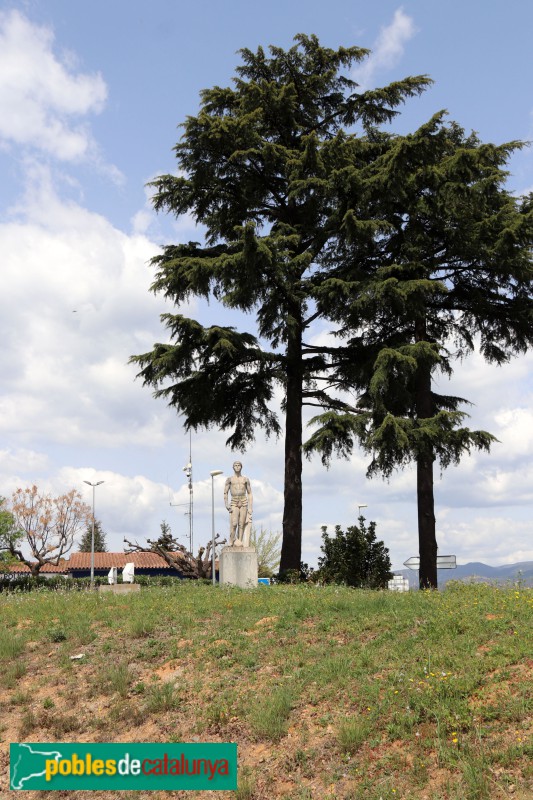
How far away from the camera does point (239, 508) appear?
19.1 meters

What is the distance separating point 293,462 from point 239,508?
13.3ft

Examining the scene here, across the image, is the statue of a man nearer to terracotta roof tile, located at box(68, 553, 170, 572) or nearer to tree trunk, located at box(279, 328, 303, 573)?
tree trunk, located at box(279, 328, 303, 573)

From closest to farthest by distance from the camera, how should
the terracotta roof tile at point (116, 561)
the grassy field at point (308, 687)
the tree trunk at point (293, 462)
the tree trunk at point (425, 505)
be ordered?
the grassy field at point (308, 687) → the tree trunk at point (425, 505) → the tree trunk at point (293, 462) → the terracotta roof tile at point (116, 561)

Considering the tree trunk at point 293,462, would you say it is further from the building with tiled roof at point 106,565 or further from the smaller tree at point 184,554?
the building with tiled roof at point 106,565

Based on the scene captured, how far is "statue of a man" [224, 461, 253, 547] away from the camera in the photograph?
1911 cm

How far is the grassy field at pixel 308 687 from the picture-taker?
7.78 meters

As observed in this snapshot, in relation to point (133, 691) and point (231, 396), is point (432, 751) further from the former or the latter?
point (231, 396)

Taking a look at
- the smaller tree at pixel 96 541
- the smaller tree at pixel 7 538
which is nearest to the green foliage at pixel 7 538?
the smaller tree at pixel 7 538

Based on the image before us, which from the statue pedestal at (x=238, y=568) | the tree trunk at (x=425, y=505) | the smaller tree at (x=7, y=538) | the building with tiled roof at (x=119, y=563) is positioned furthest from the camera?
the building with tiled roof at (x=119, y=563)

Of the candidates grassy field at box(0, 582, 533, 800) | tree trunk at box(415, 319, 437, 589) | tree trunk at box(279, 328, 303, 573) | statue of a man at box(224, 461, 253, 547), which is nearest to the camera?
grassy field at box(0, 582, 533, 800)

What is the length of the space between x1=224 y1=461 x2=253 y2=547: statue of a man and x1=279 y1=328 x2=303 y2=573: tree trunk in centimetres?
308

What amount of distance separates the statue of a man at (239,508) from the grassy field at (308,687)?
4.41m

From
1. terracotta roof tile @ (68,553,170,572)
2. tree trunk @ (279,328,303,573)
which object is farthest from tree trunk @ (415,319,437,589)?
terracotta roof tile @ (68,553,170,572)

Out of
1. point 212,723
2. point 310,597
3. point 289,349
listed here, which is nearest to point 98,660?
point 212,723
